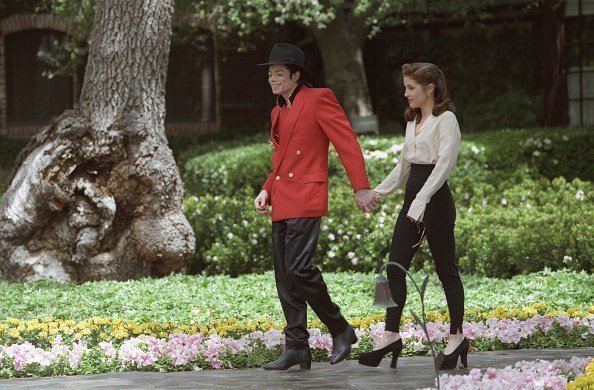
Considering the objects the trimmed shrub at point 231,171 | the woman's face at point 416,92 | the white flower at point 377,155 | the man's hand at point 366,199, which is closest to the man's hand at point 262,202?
the man's hand at point 366,199

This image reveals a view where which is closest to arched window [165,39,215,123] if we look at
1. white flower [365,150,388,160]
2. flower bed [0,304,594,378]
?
white flower [365,150,388,160]

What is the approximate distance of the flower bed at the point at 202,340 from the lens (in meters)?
6.20

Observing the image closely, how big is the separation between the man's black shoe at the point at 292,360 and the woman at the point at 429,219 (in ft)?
1.01

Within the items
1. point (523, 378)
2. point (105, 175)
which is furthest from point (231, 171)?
point (523, 378)

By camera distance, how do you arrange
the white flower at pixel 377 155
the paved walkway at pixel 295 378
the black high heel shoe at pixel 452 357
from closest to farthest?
the paved walkway at pixel 295 378
the black high heel shoe at pixel 452 357
the white flower at pixel 377 155

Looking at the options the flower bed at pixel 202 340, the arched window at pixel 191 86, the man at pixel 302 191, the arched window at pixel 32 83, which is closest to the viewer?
the man at pixel 302 191

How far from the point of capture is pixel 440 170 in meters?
5.64

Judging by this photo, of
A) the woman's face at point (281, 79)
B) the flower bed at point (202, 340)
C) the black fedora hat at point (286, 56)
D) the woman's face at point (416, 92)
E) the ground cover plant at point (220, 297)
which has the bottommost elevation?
the ground cover plant at point (220, 297)

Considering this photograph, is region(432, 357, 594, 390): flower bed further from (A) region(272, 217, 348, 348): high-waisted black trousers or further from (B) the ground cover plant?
(B) the ground cover plant

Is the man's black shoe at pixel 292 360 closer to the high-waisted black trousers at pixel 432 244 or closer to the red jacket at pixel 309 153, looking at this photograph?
the high-waisted black trousers at pixel 432 244

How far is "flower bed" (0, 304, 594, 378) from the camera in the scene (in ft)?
20.3

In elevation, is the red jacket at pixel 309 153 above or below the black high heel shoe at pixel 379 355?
above

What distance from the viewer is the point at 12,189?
33.2 feet

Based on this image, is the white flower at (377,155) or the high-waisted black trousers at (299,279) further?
the white flower at (377,155)
